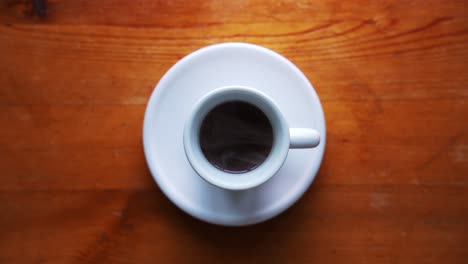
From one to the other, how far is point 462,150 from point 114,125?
527mm

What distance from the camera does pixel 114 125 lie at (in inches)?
25.2

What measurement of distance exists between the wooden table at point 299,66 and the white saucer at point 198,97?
6 cm

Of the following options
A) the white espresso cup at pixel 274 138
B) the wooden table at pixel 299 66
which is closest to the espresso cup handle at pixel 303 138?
the white espresso cup at pixel 274 138

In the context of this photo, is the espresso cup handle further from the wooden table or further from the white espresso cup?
the wooden table

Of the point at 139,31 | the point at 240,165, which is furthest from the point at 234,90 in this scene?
the point at 139,31

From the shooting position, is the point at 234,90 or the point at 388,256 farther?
the point at 388,256

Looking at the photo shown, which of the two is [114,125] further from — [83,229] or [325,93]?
[325,93]

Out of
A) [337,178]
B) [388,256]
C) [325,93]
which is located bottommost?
[388,256]

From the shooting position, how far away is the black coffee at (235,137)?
531 mm

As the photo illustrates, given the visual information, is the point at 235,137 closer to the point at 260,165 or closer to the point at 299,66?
the point at 260,165

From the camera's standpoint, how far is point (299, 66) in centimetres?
64

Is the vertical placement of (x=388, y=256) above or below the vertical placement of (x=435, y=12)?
below

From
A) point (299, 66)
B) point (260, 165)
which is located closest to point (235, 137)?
point (260, 165)

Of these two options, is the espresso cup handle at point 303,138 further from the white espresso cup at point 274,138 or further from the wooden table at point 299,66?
the wooden table at point 299,66
